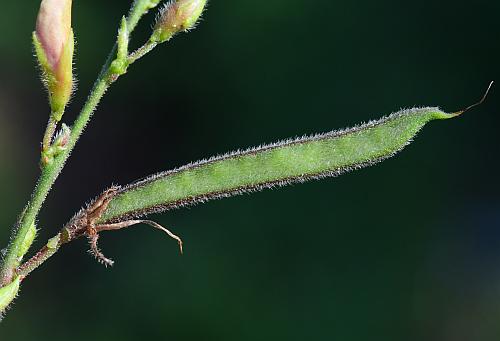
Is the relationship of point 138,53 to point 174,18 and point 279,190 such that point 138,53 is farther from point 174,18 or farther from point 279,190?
point 279,190

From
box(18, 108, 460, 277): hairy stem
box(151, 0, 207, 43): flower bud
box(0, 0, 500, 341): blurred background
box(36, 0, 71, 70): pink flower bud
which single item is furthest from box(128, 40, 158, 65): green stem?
box(0, 0, 500, 341): blurred background

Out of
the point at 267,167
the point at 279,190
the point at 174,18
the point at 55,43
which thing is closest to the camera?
the point at 55,43

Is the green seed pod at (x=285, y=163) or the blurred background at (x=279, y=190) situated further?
the blurred background at (x=279, y=190)

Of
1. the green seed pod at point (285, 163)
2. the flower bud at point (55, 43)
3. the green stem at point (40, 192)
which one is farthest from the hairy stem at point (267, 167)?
the flower bud at point (55, 43)

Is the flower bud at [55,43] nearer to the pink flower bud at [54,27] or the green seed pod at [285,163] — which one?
the pink flower bud at [54,27]

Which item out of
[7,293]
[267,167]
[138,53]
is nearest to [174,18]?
[138,53]

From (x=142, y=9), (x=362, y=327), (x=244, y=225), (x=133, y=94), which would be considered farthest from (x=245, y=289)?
(x=142, y=9)
